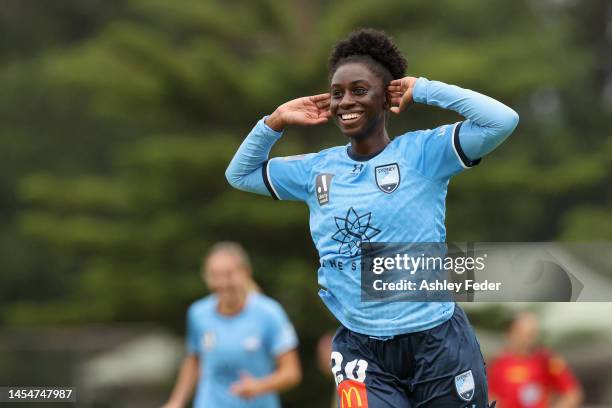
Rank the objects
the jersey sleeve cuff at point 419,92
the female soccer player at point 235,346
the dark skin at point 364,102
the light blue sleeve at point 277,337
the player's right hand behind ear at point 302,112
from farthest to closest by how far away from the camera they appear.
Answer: the light blue sleeve at point 277,337, the female soccer player at point 235,346, the player's right hand behind ear at point 302,112, the dark skin at point 364,102, the jersey sleeve cuff at point 419,92

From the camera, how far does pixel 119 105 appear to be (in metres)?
23.0

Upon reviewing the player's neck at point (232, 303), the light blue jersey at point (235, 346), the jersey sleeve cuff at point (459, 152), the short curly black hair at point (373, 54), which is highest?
the short curly black hair at point (373, 54)

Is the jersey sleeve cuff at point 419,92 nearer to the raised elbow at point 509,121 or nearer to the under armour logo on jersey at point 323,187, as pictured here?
the raised elbow at point 509,121

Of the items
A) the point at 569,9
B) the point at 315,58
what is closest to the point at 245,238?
the point at 315,58

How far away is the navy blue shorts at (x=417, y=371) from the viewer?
4660 mm

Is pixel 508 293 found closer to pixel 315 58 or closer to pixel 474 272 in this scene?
pixel 474 272

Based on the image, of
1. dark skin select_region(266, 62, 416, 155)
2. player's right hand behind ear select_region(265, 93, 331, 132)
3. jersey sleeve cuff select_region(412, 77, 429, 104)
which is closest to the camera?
jersey sleeve cuff select_region(412, 77, 429, 104)

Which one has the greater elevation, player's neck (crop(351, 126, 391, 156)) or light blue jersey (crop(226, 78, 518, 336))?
player's neck (crop(351, 126, 391, 156))

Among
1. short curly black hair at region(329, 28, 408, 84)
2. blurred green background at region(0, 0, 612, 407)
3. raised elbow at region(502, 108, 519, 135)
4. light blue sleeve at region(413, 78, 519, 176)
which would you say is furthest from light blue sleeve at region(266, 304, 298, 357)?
blurred green background at region(0, 0, 612, 407)

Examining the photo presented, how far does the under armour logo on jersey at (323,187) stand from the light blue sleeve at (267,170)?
5.5 inches

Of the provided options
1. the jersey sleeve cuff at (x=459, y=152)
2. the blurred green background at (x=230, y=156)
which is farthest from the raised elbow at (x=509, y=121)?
the blurred green background at (x=230, y=156)

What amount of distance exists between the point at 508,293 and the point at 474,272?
240 mm

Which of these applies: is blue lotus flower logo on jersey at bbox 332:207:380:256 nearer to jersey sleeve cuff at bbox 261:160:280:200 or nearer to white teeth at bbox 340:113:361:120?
white teeth at bbox 340:113:361:120

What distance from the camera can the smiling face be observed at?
4844 millimetres
